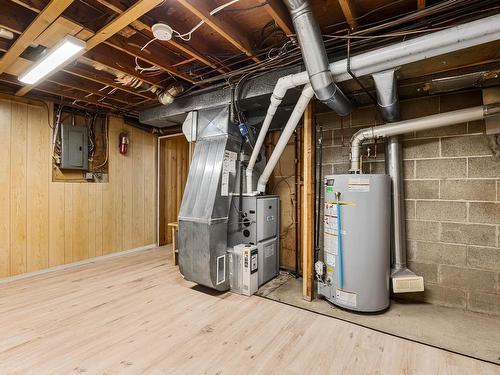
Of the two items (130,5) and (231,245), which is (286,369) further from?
(130,5)

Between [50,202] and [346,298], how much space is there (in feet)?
13.3

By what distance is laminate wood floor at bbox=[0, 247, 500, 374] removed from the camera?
1712mm

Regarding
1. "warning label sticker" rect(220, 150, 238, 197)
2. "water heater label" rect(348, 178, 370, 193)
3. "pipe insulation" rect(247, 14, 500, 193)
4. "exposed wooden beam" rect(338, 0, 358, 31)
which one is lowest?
"water heater label" rect(348, 178, 370, 193)

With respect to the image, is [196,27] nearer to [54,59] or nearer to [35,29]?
[35,29]

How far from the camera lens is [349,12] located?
72.9 inches

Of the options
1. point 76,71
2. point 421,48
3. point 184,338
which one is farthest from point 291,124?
point 76,71

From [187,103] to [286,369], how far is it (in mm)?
3052

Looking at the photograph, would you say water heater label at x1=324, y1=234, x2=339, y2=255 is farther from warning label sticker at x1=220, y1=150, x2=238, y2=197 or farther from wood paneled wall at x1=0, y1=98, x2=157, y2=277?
wood paneled wall at x1=0, y1=98, x2=157, y2=277

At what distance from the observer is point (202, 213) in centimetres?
283

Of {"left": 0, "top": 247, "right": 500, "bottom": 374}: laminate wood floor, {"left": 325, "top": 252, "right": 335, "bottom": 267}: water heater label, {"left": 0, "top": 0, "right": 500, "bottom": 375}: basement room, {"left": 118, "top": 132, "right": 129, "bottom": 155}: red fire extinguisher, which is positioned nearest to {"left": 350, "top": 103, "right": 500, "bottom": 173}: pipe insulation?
{"left": 0, "top": 0, "right": 500, "bottom": 375}: basement room

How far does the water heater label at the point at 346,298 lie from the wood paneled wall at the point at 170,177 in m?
3.74

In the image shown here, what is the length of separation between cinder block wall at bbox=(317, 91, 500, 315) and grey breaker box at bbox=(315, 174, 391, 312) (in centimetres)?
50

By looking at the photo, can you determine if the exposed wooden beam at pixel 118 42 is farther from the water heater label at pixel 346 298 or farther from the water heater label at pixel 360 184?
the water heater label at pixel 346 298

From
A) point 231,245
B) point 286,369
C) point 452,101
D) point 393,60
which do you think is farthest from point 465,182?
point 231,245
